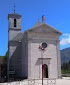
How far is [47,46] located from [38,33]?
2.81 metres

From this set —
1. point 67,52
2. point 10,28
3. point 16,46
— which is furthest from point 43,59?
point 67,52

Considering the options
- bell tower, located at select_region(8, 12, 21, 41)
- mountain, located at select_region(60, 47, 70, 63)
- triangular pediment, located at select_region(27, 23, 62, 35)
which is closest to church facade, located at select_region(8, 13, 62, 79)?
Answer: triangular pediment, located at select_region(27, 23, 62, 35)

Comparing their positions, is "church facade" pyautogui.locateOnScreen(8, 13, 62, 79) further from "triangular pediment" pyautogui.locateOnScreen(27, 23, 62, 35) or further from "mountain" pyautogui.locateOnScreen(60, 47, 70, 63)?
"mountain" pyautogui.locateOnScreen(60, 47, 70, 63)

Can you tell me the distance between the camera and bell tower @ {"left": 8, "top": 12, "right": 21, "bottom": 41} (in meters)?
35.2

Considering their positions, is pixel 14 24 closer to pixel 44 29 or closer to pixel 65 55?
pixel 44 29

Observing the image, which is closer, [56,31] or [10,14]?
[56,31]

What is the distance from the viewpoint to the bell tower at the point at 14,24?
116 ft

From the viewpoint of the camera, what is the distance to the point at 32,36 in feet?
85.7

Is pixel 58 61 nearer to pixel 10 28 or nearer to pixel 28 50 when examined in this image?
pixel 28 50

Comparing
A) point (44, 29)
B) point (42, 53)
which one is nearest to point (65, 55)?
point (44, 29)

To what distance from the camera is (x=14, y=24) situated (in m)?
35.8

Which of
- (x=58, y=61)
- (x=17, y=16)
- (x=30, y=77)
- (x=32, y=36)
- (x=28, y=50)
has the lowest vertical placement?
(x=30, y=77)

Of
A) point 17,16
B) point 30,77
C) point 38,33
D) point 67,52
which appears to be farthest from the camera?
point 67,52

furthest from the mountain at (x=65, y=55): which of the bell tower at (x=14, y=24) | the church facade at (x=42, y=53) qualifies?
the church facade at (x=42, y=53)
